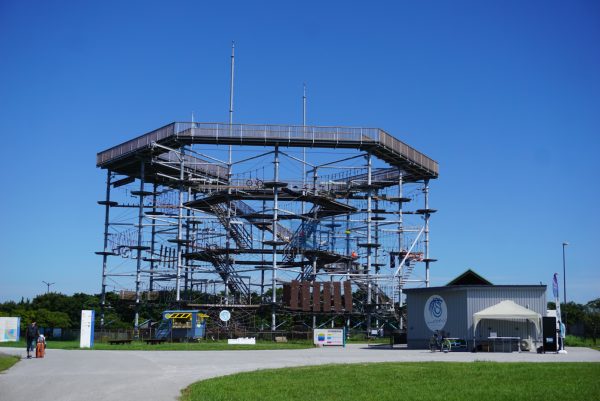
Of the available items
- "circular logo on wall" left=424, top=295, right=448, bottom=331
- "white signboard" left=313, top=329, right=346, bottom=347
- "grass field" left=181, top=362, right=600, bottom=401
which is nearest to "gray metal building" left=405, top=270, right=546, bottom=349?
"circular logo on wall" left=424, top=295, right=448, bottom=331

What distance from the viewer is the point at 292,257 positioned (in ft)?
221

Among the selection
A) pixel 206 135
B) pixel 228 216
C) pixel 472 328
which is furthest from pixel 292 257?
pixel 472 328

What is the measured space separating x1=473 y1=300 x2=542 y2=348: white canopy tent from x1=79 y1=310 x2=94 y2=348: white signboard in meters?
25.5

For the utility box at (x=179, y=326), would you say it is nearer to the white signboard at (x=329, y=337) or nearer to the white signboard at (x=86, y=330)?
the white signboard at (x=86, y=330)

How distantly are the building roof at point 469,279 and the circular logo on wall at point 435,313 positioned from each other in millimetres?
3025

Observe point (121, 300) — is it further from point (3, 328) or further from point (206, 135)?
point (206, 135)

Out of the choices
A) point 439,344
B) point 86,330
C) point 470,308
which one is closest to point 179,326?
point 86,330

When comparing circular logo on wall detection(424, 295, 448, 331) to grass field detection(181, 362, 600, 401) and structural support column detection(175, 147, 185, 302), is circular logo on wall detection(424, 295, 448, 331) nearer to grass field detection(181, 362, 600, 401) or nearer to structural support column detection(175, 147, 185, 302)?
grass field detection(181, 362, 600, 401)

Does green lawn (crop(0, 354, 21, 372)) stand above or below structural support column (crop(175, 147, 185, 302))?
below

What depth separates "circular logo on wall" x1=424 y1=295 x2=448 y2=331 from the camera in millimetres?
49562

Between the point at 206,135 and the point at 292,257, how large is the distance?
46.0 feet

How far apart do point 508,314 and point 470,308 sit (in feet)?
10.4

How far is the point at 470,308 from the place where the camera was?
47.6 meters

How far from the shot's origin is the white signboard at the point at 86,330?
47906mm
